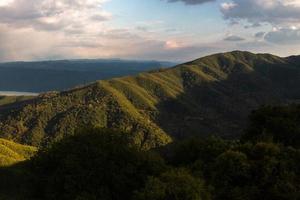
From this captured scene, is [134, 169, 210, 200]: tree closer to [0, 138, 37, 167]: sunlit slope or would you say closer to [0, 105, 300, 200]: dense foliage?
[0, 105, 300, 200]: dense foliage

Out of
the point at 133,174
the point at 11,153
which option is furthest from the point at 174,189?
the point at 11,153

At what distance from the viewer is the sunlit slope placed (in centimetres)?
6197

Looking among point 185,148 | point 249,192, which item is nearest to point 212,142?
point 185,148

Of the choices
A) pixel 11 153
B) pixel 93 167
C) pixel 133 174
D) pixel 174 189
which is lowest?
pixel 11 153

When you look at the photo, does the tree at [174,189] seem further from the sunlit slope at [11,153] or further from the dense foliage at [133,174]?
the sunlit slope at [11,153]

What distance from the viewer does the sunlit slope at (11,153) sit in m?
62.0

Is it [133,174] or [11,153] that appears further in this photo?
[11,153]

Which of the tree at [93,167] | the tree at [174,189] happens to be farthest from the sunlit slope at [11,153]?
the tree at [174,189]

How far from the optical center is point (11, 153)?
237ft

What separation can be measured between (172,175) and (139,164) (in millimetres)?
7085

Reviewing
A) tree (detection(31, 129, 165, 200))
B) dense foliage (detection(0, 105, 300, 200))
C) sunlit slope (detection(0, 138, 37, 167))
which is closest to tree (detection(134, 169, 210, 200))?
dense foliage (detection(0, 105, 300, 200))

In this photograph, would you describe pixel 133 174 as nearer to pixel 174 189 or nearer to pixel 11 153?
pixel 174 189

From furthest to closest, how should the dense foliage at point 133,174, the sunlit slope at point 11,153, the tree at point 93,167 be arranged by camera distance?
the sunlit slope at point 11,153 < the tree at point 93,167 < the dense foliage at point 133,174

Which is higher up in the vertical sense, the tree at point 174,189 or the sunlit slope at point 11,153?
the tree at point 174,189
